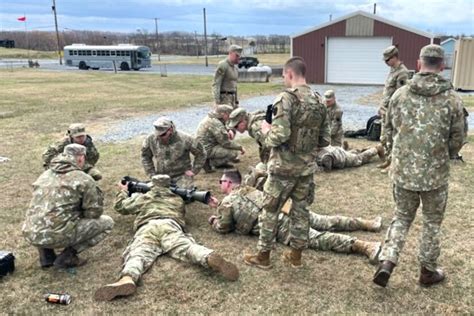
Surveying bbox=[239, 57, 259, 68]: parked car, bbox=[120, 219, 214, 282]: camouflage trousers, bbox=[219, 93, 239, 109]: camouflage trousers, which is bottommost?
bbox=[120, 219, 214, 282]: camouflage trousers

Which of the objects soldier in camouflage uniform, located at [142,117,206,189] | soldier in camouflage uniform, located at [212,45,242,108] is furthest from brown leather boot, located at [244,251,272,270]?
soldier in camouflage uniform, located at [212,45,242,108]

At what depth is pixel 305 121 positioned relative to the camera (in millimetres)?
3838

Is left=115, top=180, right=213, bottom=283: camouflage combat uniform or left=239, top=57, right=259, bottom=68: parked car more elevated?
left=239, top=57, right=259, bottom=68: parked car

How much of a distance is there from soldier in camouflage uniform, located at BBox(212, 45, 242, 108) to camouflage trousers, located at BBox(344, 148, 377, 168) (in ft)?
7.77

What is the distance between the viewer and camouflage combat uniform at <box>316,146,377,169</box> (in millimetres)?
7465

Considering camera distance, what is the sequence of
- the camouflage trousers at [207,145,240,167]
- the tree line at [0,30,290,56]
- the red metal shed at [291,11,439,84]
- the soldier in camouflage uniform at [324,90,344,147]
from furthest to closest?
1. the tree line at [0,30,290,56]
2. the red metal shed at [291,11,439,84]
3. the soldier in camouflage uniform at [324,90,344,147]
4. the camouflage trousers at [207,145,240,167]

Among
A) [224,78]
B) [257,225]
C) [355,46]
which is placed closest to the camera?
[257,225]

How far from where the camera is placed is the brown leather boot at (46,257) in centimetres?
429

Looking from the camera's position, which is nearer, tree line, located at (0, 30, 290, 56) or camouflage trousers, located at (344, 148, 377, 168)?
camouflage trousers, located at (344, 148, 377, 168)

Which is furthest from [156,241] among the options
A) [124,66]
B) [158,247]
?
[124,66]

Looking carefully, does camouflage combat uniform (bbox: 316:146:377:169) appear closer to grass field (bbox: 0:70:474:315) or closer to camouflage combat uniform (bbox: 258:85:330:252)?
grass field (bbox: 0:70:474:315)

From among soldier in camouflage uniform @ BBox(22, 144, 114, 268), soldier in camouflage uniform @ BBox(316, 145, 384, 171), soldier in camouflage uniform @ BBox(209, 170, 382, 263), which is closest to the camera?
soldier in camouflage uniform @ BBox(22, 144, 114, 268)

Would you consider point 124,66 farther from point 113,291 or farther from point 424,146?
point 424,146

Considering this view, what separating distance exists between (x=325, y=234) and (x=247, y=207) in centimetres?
83
